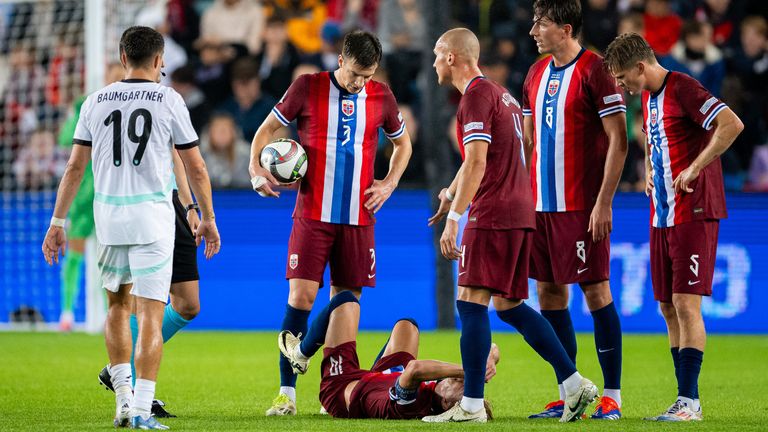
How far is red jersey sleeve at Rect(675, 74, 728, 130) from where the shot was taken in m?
6.38

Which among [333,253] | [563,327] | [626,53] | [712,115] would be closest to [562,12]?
[626,53]

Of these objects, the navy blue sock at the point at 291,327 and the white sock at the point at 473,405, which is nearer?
the white sock at the point at 473,405

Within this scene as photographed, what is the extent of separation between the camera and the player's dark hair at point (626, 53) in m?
6.44

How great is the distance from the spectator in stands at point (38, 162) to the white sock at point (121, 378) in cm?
928

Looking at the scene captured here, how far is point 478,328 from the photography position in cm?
608

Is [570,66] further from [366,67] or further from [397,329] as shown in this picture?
[397,329]

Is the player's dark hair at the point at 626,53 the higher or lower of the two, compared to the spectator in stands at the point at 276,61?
lower

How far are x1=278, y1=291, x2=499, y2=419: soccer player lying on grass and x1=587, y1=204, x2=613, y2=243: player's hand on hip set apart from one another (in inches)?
36.1

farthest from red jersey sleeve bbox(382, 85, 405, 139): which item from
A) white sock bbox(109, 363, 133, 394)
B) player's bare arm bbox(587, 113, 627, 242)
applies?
white sock bbox(109, 363, 133, 394)

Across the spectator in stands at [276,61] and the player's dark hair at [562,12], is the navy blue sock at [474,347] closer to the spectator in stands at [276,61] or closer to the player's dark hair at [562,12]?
the player's dark hair at [562,12]

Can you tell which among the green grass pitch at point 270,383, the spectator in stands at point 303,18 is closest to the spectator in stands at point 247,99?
the spectator in stands at point 303,18

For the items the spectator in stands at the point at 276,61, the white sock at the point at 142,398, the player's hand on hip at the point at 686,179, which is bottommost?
the white sock at the point at 142,398

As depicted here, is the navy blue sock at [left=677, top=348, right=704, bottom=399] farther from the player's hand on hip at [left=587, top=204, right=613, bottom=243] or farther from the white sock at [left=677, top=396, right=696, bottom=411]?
the player's hand on hip at [left=587, top=204, right=613, bottom=243]

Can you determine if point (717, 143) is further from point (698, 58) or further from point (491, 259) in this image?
point (698, 58)
